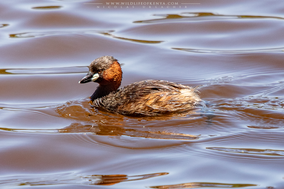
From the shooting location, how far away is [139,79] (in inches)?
306

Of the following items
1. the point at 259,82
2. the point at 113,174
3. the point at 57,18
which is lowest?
the point at 113,174

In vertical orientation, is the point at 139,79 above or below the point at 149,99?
above

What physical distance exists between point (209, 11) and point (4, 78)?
17.3ft

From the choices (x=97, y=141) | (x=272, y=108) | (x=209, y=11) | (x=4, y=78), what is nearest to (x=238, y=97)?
(x=272, y=108)

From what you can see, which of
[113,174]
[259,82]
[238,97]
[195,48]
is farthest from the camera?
[195,48]

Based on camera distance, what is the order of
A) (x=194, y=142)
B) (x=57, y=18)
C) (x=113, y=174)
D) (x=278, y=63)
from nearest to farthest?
(x=113, y=174)
(x=194, y=142)
(x=278, y=63)
(x=57, y=18)

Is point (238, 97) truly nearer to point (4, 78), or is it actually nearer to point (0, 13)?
point (4, 78)

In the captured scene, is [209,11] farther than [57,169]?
Yes

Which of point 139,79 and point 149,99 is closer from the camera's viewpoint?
point 149,99

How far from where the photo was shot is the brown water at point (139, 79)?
469 cm

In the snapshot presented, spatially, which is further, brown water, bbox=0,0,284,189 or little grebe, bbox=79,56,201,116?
little grebe, bbox=79,56,201,116

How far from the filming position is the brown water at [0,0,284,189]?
4.69m

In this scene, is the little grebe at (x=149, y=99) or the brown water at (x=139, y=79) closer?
the brown water at (x=139, y=79)

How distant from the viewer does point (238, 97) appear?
684 cm
